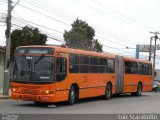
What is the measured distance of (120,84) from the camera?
30203 mm

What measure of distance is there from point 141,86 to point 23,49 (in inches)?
615

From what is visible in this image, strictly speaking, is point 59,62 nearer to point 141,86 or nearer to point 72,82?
point 72,82

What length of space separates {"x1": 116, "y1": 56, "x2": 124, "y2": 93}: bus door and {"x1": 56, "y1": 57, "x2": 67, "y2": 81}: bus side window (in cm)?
884

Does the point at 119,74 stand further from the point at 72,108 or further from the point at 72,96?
the point at 72,108

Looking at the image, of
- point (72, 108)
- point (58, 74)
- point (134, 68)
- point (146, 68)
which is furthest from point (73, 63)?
point (146, 68)

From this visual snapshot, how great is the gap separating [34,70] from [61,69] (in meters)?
1.39

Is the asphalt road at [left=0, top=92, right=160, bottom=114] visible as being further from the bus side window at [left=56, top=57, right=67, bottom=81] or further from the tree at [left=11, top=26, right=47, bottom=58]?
the tree at [left=11, top=26, right=47, bottom=58]

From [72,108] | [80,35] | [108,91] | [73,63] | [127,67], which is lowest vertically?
[72,108]

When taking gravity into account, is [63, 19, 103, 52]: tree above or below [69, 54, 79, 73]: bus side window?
above

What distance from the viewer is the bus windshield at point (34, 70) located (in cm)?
2016

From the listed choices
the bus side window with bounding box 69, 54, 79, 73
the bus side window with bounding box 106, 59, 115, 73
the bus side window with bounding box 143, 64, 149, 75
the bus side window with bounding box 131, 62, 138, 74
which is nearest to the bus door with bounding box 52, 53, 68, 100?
the bus side window with bounding box 69, 54, 79, 73

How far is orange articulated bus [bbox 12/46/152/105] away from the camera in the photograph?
20.2m

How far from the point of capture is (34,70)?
2030 cm

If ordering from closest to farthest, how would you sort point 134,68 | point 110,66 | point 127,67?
point 110,66
point 127,67
point 134,68
